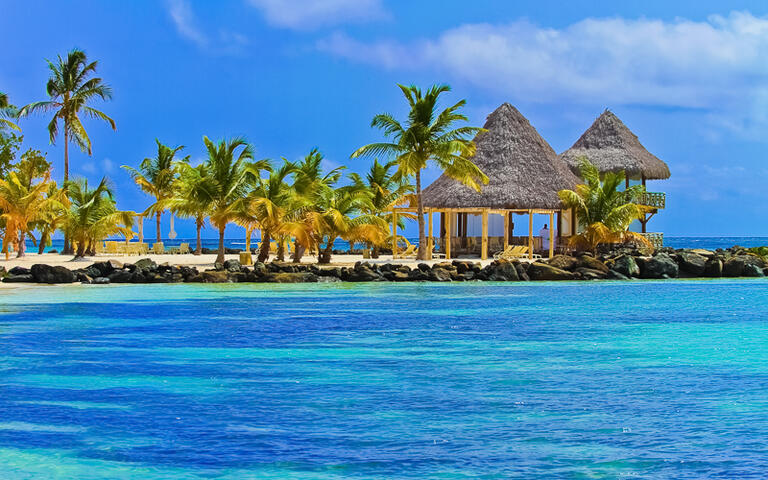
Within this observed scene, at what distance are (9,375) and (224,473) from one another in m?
4.43

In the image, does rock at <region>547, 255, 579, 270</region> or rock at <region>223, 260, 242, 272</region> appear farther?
rock at <region>547, 255, 579, 270</region>

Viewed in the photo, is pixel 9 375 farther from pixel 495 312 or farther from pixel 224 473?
pixel 495 312

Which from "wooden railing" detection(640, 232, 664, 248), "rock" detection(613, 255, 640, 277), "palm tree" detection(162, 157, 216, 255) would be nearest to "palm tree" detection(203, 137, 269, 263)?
"palm tree" detection(162, 157, 216, 255)

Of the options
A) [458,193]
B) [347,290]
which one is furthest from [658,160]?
[347,290]

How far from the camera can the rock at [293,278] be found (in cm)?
2150

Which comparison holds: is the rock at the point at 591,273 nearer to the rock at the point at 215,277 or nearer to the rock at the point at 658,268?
the rock at the point at 658,268

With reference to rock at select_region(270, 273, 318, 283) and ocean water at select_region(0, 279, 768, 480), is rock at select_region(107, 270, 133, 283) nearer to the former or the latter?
rock at select_region(270, 273, 318, 283)

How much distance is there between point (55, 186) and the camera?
101ft

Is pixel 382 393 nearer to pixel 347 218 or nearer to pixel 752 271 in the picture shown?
pixel 347 218

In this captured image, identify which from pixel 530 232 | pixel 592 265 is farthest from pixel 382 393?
pixel 530 232

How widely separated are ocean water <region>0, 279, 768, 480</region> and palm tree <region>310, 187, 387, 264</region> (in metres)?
8.77

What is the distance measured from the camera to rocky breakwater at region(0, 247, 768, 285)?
21797mm

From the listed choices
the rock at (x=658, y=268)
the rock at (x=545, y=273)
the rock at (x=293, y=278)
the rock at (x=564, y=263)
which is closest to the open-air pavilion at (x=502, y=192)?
the rock at (x=564, y=263)

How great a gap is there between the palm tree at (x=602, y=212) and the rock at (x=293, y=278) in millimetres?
10754
